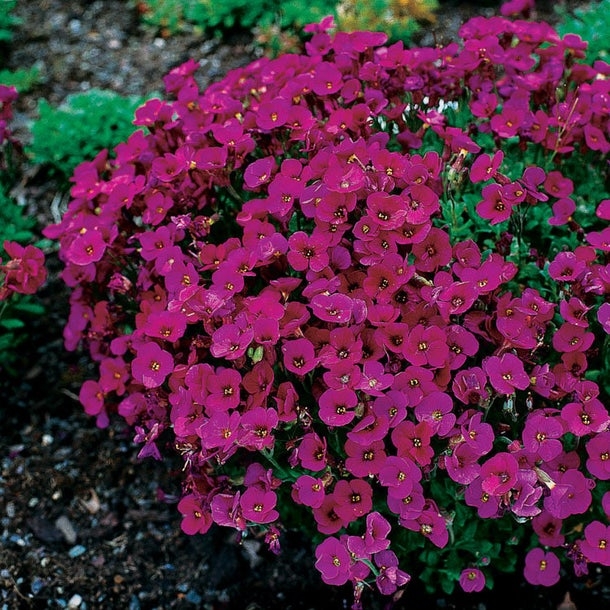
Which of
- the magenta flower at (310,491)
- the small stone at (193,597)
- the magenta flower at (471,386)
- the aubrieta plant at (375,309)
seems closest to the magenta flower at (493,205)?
the aubrieta plant at (375,309)

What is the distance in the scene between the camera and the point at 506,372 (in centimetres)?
211

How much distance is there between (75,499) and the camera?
121 inches

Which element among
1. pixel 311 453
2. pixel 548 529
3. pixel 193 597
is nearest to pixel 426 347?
pixel 311 453

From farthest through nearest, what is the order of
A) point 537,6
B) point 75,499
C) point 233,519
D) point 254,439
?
1. point 537,6
2. point 75,499
3. point 233,519
4. point 254,439

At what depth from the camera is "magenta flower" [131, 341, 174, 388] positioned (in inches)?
89.4

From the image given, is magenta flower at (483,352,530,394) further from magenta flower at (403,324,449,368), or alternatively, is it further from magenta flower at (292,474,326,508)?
magenta flower at (292,474,326,508)

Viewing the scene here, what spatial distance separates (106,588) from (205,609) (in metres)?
0.37

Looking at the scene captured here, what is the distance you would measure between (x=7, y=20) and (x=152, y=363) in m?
→ 3.99

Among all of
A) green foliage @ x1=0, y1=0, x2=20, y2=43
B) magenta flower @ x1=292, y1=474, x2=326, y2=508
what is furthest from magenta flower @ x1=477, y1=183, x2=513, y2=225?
green foliage @ x1=0, y1=0, x2=20, y2=43

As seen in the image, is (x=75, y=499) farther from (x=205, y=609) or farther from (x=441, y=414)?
(x=441, y=414)

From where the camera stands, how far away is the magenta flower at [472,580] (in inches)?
94.6

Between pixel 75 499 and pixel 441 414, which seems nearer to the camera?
pixel 441 414

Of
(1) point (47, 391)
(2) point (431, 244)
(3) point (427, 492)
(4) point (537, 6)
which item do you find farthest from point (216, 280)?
(4) point (537, 6)

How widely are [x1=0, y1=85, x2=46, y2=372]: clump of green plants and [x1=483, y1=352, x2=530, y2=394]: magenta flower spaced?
5.29 feet
